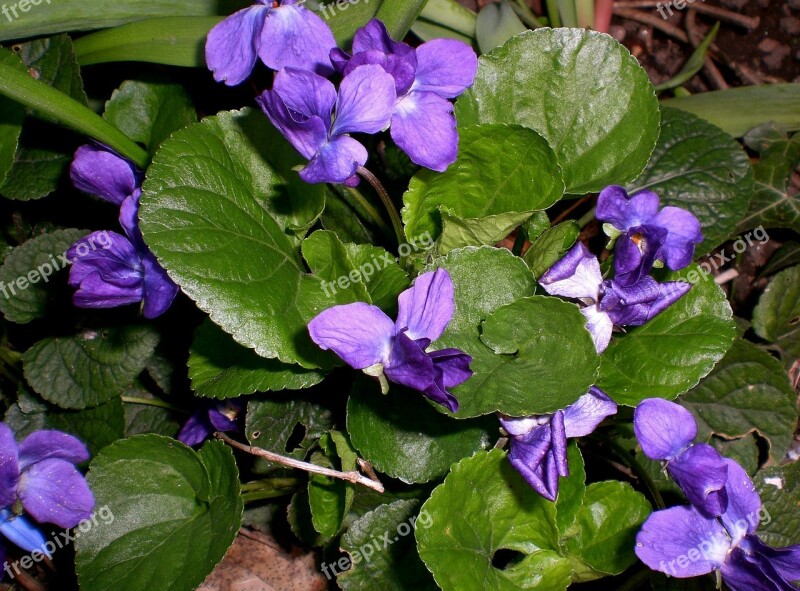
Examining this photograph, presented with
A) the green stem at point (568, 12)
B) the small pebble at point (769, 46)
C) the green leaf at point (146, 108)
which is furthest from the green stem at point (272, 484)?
the small pebble at point (769, 46)

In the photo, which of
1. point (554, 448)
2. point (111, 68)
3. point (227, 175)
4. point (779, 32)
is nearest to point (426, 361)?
point (554, 448)

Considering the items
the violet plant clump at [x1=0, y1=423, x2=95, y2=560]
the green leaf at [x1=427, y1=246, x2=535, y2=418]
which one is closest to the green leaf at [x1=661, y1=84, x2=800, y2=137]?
the green leaf at [x1=427, y1=246, x2=535, y2=418]

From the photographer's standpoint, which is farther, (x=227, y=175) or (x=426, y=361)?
(x=227, y=175)

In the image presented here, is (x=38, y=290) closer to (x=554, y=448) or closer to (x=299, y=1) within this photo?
(x=299, y=1)

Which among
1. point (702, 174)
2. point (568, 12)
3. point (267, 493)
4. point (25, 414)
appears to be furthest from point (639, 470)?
point (25, 414)

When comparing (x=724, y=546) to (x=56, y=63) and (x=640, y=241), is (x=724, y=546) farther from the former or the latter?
(x=56, y=63)

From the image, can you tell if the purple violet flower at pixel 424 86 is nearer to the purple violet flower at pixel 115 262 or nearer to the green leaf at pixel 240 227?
the green leaf at pixel 240 227

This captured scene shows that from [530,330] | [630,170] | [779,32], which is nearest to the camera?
[530,330]
